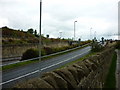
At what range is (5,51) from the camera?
121 ft

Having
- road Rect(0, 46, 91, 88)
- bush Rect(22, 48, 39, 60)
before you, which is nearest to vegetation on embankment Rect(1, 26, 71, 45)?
bush Rect(22, 48, 39, 60)

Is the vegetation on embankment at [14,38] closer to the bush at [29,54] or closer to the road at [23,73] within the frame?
the bush at [29,54]

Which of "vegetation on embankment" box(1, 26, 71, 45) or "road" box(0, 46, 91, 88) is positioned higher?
"vegetation on embankment" box(1, 26, 71, 45)

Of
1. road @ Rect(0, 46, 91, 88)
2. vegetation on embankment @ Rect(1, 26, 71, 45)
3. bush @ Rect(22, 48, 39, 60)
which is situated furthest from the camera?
vegetation on embankment @ Rect(1, 26, 71, 45)

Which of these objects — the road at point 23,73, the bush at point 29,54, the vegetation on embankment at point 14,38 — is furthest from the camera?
the vegetation on embankment at point 14,38

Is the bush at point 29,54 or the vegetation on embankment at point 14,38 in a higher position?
the vegetation on embankment at point 14,38

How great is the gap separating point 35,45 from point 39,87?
153 feet

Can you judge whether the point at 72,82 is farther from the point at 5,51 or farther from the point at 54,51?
the point at 54,51

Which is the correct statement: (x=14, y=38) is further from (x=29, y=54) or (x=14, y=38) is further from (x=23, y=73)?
(x=23, y=73)

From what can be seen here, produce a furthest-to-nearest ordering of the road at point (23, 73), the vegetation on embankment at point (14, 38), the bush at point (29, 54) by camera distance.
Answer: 1. the vegetation on embankment at point (14, 38)
2. the bush at point (29, 54)
3. the road at point (23, 73)

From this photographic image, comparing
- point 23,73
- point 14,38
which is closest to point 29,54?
point 23,73

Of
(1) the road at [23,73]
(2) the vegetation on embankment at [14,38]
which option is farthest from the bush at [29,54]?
(2) the vegetation on embankment at [14,38]

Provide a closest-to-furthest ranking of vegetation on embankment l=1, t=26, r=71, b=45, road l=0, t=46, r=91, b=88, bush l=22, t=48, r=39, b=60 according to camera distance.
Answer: road l=0, t=46, r=91, b=88
bush l=22, t=48, r=39, b=60
vegetation on embankment l=1, t=26, r=71, b=45

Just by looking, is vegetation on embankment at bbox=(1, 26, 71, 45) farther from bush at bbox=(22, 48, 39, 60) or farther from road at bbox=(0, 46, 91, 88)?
road at bbox=(0, 46, 91, 88)
